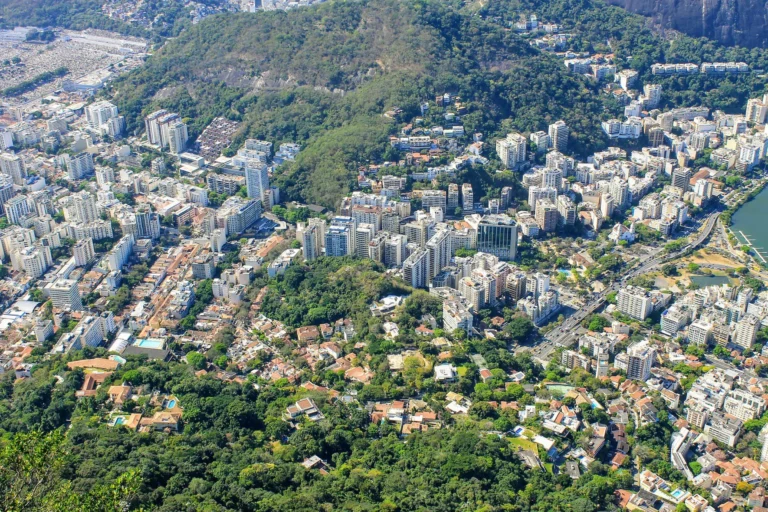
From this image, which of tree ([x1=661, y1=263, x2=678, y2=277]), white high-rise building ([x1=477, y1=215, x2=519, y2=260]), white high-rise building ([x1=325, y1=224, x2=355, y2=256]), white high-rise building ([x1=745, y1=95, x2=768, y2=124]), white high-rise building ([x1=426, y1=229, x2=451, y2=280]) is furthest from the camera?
white high-rise building ([x1=745, y1=95, x2=768, y2=124])

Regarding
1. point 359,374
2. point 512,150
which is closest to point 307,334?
point 359,374

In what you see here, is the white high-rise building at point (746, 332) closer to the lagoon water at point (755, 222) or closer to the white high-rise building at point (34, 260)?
the lagoon water at point (755, 222)

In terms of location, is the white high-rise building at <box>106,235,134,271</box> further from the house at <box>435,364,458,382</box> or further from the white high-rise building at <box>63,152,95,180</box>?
the house at <box>435,364,458,382</box>

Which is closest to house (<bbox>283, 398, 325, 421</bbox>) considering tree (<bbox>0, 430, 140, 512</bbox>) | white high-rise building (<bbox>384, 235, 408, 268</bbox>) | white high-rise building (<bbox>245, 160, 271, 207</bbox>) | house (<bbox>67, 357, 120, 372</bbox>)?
house (<bbox>67, 357, 120, 372</bbox>)

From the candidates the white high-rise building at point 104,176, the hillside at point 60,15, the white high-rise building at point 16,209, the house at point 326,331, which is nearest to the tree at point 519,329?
the house at point 326,331

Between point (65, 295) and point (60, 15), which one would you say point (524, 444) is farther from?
point (60, 15)

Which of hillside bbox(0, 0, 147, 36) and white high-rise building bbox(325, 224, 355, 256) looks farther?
hillside bbox(0, 0, 147, 36)
